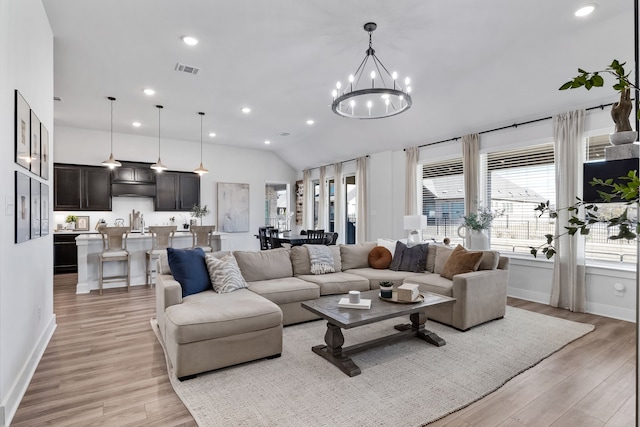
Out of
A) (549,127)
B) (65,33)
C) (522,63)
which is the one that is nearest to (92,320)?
(65,33)

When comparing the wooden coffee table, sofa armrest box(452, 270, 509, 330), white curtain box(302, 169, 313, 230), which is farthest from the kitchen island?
sofa armrest box(452, 270, 509, 330)

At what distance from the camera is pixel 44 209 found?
10.8ft

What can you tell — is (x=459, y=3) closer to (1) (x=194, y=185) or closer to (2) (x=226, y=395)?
(2) (x=226, y=395)

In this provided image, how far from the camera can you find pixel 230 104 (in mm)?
6016

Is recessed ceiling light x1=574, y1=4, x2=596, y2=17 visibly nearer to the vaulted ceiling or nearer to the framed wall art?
the vaulted ceiling

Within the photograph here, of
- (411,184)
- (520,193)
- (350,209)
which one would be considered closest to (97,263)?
(350,209)

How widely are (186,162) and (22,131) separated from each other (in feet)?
21.2

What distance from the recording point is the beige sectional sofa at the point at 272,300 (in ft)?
8.78

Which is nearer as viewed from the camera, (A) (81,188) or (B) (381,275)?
(B) (381,275)

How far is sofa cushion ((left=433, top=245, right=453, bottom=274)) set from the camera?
14.8ft

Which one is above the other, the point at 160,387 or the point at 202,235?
the point at 202,235

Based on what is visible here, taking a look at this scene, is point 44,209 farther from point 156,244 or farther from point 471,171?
point 471,171

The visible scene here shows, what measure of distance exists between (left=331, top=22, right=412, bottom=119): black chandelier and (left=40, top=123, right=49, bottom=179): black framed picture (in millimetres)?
2817

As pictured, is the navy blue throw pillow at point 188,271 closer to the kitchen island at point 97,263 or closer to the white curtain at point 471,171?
the kitchen island at point 97,263
